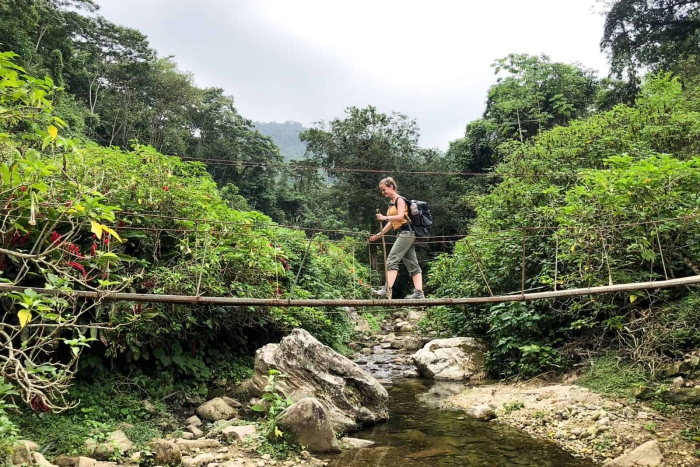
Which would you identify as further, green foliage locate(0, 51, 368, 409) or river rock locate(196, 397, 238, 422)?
river rock locate(196, 397, 238, 422)

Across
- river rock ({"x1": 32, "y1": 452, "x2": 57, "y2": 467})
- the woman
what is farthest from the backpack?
river rock ({"x1": 32, "y1": 452, "x2": 57, "y2": 467})

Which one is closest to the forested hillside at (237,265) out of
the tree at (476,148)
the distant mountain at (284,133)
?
the tree at (476,148)

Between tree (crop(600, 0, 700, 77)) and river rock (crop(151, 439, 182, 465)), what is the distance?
21623 millimetres

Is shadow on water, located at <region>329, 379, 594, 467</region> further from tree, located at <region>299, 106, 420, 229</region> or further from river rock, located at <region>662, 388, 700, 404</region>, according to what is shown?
tree, located at <region>299, 106, 420, 229</region>

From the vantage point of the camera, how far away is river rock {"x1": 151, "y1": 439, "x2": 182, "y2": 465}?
390 centimetres

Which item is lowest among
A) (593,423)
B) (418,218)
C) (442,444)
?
(442,444)

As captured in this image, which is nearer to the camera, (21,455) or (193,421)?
(21,455)

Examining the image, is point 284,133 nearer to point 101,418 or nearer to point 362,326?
point 362,326

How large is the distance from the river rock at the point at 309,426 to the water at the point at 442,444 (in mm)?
183

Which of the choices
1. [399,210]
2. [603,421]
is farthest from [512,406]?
[399,210]

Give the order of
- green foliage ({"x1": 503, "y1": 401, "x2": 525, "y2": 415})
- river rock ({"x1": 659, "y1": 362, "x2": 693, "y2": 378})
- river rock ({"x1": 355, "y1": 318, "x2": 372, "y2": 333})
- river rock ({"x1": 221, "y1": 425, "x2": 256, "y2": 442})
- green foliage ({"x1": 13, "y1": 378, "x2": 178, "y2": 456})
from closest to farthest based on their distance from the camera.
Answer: green foliage ({"x1": 13, "y1": 378, "x2": 178, "y2": 456}) → river rock ({"x1": 221, "y1": 425, "x2": 256, "y2": 442}) → river rock ({"x1": 659, "y1": 362, "x2": 693, "y2": 378}) → green foliage ({"x1": 503, "y1": 401, "x2": 525, "y2": 415}) → river rock ({"x1": 355, "y1": 318, "x2": 372, "y2": 333})

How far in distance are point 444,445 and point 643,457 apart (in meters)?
1.92

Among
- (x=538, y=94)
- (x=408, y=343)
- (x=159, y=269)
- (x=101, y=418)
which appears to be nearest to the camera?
(x=101, y=418)

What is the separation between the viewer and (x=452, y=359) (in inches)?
322
